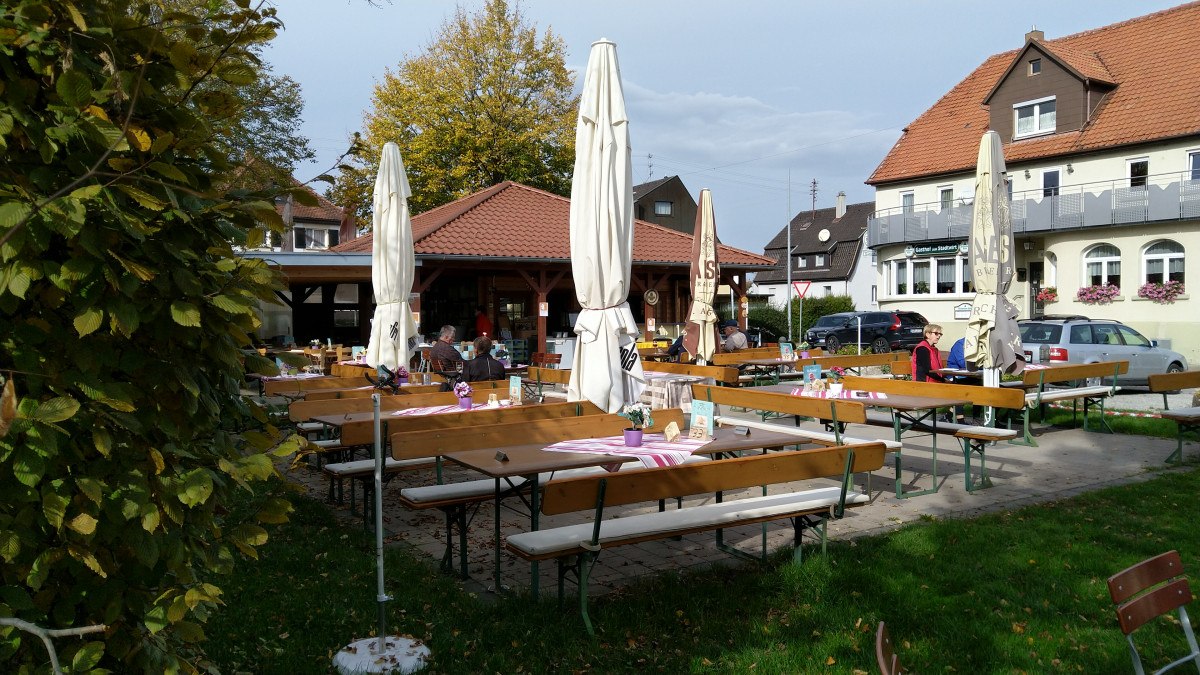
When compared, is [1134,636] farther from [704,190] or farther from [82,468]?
[704,190]

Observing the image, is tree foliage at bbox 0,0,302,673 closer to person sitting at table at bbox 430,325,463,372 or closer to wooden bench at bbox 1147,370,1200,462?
wooden bench at bbox 1147,370,1200,462

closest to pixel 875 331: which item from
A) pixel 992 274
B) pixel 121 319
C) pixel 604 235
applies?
pixel 992 274

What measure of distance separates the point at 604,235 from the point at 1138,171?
89.6 ft

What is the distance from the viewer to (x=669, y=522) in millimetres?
5133

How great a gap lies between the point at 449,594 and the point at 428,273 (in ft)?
60.8

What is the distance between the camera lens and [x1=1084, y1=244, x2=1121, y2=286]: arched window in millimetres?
28094

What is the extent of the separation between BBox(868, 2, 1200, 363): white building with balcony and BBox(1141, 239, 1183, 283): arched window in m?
0.03

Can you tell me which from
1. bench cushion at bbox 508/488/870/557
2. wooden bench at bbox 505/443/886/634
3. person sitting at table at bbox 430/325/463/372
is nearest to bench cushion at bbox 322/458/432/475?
wooden bench at bbox 505/443/886/634

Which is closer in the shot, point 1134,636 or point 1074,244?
point 1134,636

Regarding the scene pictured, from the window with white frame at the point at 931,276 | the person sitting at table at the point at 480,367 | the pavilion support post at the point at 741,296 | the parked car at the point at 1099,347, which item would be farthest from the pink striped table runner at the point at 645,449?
the window with white frame at the point at 931,276

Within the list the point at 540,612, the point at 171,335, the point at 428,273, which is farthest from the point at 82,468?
the point at 428,273

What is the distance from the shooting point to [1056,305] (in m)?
29.5

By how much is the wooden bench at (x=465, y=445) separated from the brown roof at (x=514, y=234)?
14.5 m

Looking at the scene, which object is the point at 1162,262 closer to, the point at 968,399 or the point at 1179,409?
the point at 1179,409
